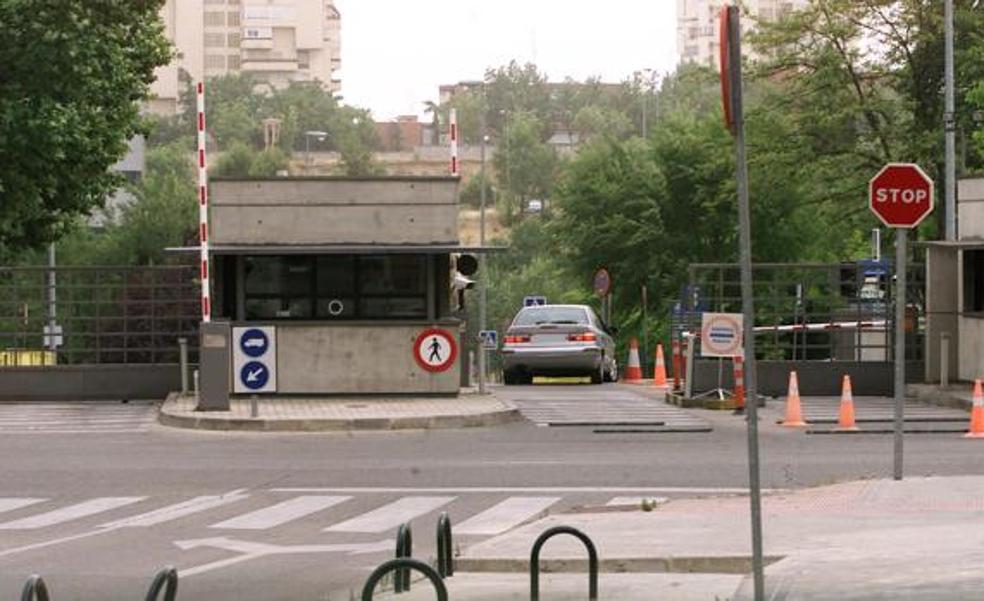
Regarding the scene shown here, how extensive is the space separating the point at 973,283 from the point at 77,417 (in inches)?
526

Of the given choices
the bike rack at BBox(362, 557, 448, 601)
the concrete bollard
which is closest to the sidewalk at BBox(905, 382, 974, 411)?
the concrete bollard

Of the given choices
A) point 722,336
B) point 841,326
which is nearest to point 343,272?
point 722,336

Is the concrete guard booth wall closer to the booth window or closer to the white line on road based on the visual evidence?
the booth window

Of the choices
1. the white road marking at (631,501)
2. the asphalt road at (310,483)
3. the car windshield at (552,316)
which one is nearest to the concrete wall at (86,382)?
the asphalt road at (310,483)

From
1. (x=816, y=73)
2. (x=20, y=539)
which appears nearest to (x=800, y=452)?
(x=20, y=539)

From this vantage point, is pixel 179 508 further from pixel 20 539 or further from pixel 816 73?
pixel 816 73

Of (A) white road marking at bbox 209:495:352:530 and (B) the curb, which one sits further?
(A) white road marking at bbox 209:495:352:530

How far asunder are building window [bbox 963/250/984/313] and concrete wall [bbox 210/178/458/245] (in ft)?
26.1

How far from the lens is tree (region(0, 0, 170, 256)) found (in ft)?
97.7

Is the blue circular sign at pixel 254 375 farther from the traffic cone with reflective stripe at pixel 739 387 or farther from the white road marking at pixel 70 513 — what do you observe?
the white road marking at pixel 70 513

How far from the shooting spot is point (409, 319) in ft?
90.1

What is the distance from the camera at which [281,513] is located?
1573 cm

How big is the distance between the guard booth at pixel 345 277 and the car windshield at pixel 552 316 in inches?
333

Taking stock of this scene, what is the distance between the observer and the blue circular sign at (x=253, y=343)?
85.0ft
